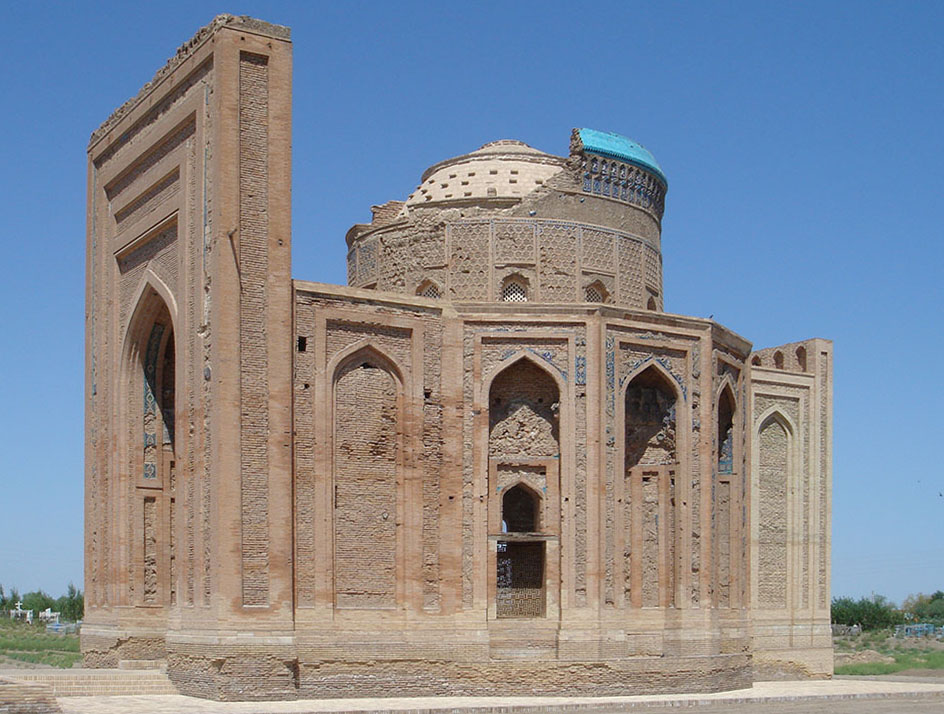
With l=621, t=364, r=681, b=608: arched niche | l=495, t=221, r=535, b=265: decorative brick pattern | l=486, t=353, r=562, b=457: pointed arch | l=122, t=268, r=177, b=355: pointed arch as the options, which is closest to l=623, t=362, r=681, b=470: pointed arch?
l=621, t=364, r=681, b=608: arched niche

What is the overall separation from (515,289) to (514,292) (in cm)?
5

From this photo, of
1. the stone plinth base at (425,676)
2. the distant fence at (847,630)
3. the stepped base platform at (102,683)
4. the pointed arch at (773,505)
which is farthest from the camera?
the distant fence at (847,630)

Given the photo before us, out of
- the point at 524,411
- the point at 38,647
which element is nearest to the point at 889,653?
the point at 38,647

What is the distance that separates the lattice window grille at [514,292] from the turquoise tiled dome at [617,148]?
8.96 feet

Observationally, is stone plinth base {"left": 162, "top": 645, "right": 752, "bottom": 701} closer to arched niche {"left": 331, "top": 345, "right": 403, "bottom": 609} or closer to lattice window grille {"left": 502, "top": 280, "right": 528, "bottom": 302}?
arched niche {"left": 331, "top": 345, "right": 403, "bottom": 609}

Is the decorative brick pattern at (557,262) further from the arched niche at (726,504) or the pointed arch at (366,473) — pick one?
the pointed arch at (366,473)

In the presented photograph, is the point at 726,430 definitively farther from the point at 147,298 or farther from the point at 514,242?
the point at 147,298

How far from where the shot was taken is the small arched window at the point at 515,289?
955 inches

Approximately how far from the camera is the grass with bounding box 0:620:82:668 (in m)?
33.2

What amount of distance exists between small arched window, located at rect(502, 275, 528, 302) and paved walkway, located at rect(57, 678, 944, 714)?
7.08 metres

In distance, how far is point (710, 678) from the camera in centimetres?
2192

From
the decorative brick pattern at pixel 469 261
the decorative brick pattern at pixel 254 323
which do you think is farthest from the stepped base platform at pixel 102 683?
the decorative brick pattern at pixel 469 261

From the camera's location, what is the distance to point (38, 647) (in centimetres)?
3994

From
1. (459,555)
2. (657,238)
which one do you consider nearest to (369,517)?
(459,555)
